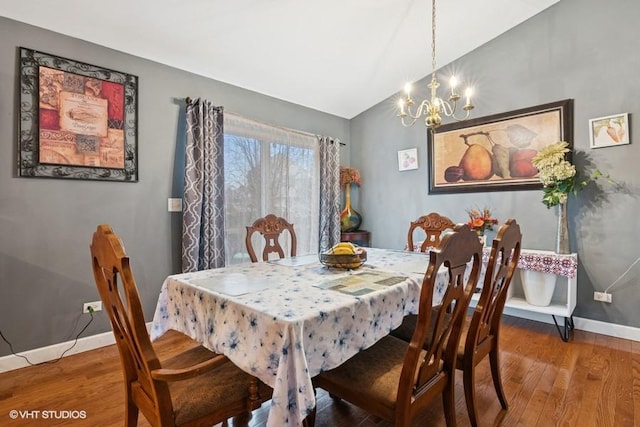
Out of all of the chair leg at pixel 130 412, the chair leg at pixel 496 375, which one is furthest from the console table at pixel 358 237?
the chair leg at pixel 130 412

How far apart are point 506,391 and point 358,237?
8.98 feet

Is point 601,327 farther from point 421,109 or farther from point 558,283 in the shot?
point 421,109

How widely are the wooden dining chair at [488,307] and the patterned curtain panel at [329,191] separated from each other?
263cm

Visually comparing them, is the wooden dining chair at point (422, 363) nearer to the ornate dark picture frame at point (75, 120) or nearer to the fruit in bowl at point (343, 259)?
the fruit in bowl at point (343, 259)

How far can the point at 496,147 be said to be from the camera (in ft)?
11.6

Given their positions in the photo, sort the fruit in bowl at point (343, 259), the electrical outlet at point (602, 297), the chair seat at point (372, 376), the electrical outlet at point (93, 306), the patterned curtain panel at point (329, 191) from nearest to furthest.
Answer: the chair seat at point (372, 376) < the fruit in bowl at point (343, 259) < the electrical outlet at point (93, 306) < the electrical outlet at point (602, 297) < the patterned curtain panel at point (329, 191)

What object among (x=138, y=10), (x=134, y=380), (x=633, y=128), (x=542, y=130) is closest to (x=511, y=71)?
(x=542, y=130)

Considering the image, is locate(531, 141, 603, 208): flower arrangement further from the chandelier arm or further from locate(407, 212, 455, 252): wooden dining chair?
the chandelier arm

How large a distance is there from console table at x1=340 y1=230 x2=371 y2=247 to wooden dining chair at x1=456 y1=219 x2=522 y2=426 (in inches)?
109

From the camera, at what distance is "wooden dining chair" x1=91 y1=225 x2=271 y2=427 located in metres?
1.03

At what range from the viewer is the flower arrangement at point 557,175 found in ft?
9.34

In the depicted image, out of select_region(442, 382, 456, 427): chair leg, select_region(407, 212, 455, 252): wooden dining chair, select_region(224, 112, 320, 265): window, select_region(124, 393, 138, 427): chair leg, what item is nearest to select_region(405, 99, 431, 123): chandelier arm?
select_region(407, 212, 455, 252): wooden dining chair

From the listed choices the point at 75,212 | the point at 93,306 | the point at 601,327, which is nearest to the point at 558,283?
the point at 601,327

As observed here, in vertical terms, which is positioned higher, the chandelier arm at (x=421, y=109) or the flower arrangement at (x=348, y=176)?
the chandelier arm at (x=421, y=109)
